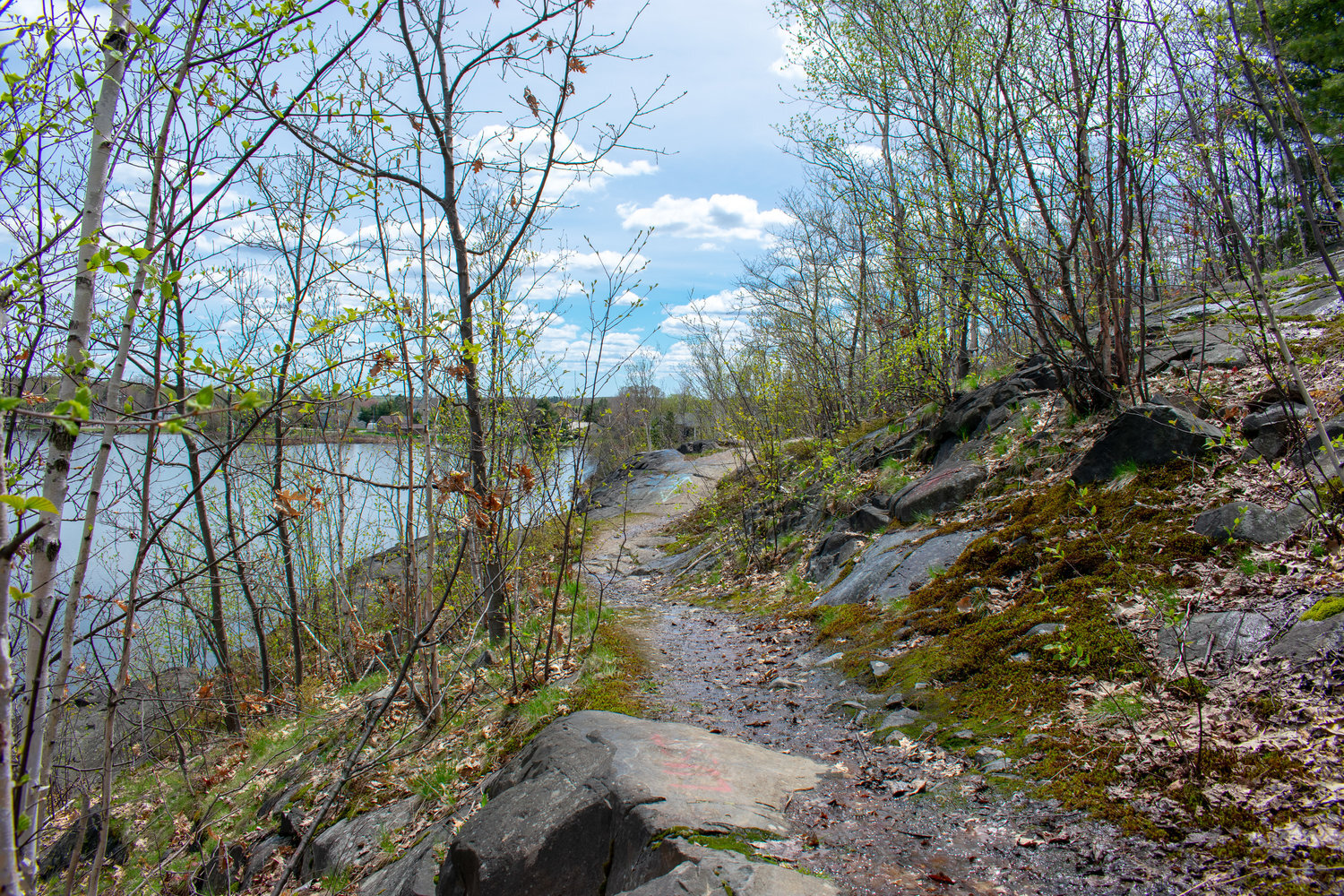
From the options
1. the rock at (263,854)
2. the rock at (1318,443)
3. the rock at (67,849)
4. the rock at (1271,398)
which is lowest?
the rock at (67,849)

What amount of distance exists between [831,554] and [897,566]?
192 cm

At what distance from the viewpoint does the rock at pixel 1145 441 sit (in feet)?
16.3

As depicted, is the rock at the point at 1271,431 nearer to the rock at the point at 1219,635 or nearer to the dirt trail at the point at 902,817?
the rock at the point at 1219,635

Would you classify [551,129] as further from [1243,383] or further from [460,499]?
[1243,383]

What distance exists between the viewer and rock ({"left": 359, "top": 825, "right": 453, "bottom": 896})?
3682 millimetres

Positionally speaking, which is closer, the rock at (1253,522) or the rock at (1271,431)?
the rock at (1253,522)

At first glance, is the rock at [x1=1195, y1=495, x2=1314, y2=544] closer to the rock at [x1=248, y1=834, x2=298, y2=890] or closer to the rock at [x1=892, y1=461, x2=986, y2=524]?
the rock at [x1=892, y1=461, x2=986, y2=524]

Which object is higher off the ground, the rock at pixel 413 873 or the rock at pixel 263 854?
the rock at pixel 413 873

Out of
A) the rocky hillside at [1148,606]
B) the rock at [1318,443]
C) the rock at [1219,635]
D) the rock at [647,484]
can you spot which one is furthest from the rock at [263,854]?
the rock at [647,484]

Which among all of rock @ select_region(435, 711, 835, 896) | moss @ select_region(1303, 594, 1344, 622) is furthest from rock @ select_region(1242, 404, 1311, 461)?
rock @ select_region(435, 711, 835, 896)

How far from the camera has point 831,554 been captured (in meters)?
8.48

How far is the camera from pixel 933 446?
30.1ft

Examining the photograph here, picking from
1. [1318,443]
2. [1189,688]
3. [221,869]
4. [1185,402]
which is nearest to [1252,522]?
[1318,443]

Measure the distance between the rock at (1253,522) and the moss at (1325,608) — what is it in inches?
23.2
